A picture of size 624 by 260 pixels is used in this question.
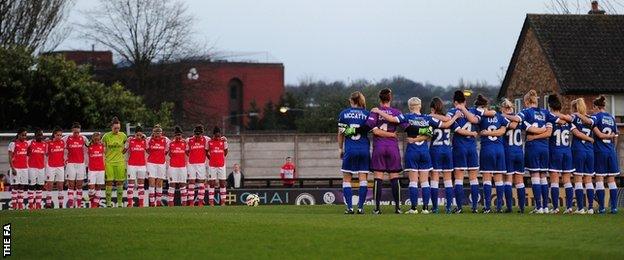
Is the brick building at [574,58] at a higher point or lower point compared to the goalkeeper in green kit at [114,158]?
higher

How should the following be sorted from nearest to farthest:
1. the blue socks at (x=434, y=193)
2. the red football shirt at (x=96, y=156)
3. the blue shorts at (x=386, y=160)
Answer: the blue shorts at (x=386, y=160) < the blue socks at (x=434, y=193) < the red football shirt at (x=96, y=156)

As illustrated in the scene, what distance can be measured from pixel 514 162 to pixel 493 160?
1.87ft

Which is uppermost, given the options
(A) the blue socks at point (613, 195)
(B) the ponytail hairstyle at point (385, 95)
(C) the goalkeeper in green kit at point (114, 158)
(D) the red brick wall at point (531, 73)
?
(D) the red brick wall at point (531, 73)

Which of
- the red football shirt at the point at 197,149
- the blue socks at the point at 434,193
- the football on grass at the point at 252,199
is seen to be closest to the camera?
the blue socks at the point at 434,193

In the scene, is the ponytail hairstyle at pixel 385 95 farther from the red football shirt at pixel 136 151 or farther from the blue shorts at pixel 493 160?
the red football shirt at pixel 136 151

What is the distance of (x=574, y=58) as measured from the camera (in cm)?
6344

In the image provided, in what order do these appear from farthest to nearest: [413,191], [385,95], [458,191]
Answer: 1. [458,191]
2. [413,191]
3. [385,95]

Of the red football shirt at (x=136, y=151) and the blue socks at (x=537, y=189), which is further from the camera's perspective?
the red football shirt at (x=136, y=151)

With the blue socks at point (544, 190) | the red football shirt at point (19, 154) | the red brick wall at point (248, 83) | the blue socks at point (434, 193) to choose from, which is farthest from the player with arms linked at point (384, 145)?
the red brick wall at point (248, 83)

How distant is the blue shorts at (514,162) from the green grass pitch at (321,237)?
2.81 metres

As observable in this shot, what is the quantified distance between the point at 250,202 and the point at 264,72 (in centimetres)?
9865

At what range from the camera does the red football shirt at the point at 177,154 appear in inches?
1486

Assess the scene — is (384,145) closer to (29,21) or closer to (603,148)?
(603,148)

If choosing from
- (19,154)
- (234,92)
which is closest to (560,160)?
(19,154)
